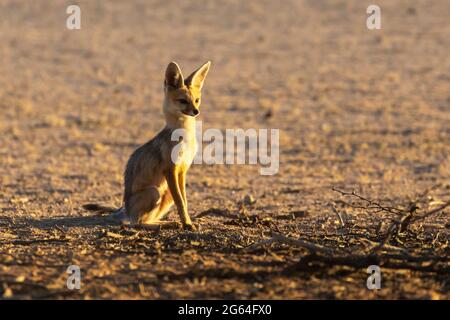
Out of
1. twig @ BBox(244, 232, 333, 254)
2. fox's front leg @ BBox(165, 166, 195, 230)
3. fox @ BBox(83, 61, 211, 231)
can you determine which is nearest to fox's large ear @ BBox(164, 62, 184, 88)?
fox @ BBox(83, 61, 211, 231)

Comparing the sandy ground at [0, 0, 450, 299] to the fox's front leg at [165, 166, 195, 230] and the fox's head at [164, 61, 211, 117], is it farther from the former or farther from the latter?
the fox's head at [164, 61, 211, 117]

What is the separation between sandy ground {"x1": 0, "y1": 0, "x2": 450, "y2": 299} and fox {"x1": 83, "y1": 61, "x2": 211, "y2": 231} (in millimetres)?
272

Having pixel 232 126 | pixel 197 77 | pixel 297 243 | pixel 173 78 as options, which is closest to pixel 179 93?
pixel 173 78

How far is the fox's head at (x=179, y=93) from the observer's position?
7.79m

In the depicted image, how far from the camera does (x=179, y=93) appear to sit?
786 cm

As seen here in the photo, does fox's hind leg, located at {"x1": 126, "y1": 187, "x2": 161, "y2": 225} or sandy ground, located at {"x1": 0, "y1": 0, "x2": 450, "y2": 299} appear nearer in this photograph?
sandy ground, located at {"x1": 0, "y1": 0, "x2": 450, "y2": 299}

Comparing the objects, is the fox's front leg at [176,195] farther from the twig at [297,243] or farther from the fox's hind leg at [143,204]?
the twig at [297,243]

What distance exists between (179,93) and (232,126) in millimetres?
7929

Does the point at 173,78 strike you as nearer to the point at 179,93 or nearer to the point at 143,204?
the point at 179,93

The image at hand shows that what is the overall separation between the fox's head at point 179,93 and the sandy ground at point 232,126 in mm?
963

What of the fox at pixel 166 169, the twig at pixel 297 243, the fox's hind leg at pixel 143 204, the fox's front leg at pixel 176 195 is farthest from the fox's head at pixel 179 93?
the twig at pixel 297 243

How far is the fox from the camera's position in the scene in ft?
24.7
